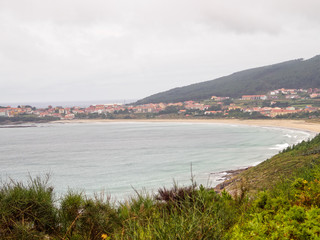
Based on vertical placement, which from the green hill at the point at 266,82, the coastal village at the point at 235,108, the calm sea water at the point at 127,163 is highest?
the green hill at the point at 266,82

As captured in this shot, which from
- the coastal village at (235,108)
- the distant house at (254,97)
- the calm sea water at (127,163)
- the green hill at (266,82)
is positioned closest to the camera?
the calm sea water at (127,163)

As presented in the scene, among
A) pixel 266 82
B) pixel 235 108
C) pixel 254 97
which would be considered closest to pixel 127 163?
pixel 235 108

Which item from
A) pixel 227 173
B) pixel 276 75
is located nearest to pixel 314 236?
pixel 227 173

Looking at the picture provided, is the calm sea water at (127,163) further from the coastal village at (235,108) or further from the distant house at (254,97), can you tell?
the distant house at (254,97)

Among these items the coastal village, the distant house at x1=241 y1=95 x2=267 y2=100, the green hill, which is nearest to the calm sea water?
the coastal village

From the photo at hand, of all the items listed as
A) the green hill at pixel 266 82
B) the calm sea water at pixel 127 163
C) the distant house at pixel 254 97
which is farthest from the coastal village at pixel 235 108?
the calm sea water at pixel 127 163

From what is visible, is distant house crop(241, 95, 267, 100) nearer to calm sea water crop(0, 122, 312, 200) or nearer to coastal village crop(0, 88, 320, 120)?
coastal village crop(0, 88, 320, 120)

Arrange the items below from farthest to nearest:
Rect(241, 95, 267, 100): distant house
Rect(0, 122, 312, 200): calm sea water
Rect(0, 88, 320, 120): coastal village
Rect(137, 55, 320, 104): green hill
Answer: Rect(137, 55, 320, 104): green hill → Rect(241, 95, 267, 100): distant house → Rect(0, 88, 320, 120): coastal village → Rect(0, 122, 312, 200): calm sea water

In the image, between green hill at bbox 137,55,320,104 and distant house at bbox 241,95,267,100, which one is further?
green hill at bbox 137,55,320,104

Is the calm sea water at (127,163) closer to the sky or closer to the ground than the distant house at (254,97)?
closer to the ground

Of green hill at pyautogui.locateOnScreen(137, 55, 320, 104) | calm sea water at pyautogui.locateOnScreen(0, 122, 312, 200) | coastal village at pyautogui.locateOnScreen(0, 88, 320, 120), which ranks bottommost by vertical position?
calm sea water at pyautogui.locateOnScreen(0, 122, 312, 200)

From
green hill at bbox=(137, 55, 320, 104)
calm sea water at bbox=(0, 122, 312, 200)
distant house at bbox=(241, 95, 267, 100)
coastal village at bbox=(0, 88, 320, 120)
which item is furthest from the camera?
green hill at bbox=(137, 55, 320, 104)

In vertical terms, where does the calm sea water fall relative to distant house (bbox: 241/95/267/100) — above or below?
below

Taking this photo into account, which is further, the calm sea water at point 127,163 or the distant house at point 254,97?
the distant house at point 254,97
